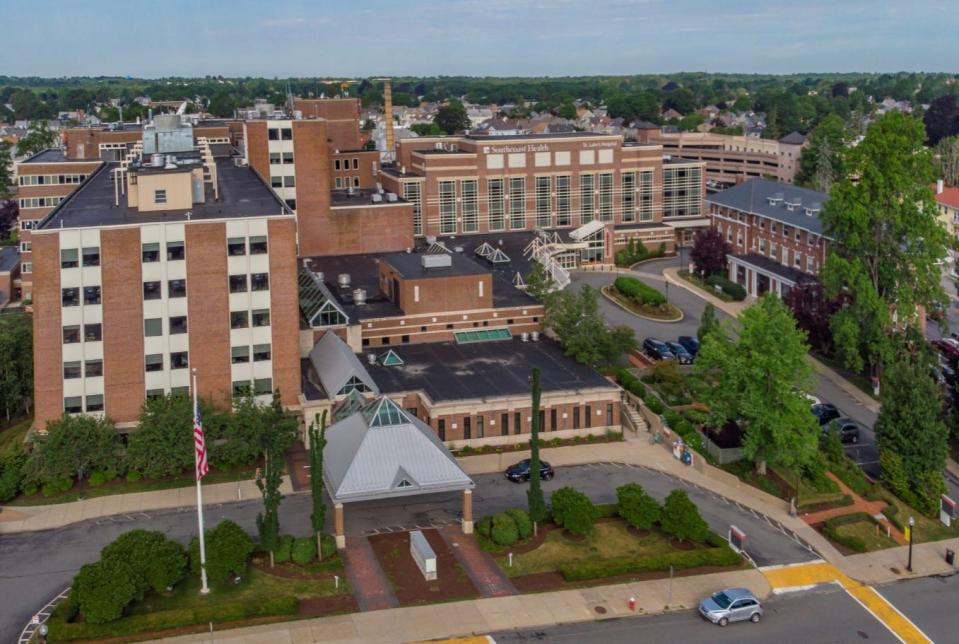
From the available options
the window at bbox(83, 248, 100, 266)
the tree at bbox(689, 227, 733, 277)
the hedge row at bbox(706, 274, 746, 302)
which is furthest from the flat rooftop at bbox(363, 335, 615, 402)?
the tree at bbox(689, 227, 733, 277)

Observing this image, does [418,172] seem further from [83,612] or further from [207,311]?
[83,612]

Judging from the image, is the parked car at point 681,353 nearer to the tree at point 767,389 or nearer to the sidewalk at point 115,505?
the tree at point 767,389

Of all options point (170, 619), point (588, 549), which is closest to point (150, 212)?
point (170, 619)

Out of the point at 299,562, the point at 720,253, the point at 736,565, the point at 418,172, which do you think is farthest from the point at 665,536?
the point at 418,172

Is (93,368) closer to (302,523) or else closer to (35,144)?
(302,523)

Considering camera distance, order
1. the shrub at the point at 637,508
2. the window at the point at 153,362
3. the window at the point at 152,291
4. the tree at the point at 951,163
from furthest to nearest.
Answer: the tree at the point at 951,163, the window at the point at 153,362, the window at the point at 152,291, the shrub at the point at 637,508

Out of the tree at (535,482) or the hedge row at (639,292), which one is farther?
the hedge row at (639,292)

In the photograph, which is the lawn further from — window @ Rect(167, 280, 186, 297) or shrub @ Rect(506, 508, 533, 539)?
window @ Rect(167, 280, 186, 297)

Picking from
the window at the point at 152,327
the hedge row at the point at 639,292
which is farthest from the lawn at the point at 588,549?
the hedge row at the point at 639,292
